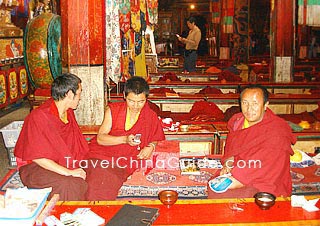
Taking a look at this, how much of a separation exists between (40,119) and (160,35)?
16883mm

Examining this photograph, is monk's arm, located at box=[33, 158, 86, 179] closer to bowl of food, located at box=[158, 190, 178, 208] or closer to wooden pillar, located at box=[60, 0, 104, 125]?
bowl of food, located at box=[158, 190, 178, 208]

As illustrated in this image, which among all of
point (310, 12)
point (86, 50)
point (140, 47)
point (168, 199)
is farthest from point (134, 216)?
point (310, 12)

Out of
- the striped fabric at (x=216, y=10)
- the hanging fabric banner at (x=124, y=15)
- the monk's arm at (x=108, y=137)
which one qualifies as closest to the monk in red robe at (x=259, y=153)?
the monk's arm at (x=108, y=137)

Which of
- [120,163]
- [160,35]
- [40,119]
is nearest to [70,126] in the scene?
[40,119]

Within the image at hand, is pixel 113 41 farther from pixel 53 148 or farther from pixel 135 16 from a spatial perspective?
pixel 53 148

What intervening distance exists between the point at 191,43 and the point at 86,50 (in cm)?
618

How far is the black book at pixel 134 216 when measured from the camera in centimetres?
209

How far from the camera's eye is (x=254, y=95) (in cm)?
296

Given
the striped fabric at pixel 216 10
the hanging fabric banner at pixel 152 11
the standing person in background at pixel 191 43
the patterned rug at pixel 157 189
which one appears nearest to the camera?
the patterned rug at pixel 157 189

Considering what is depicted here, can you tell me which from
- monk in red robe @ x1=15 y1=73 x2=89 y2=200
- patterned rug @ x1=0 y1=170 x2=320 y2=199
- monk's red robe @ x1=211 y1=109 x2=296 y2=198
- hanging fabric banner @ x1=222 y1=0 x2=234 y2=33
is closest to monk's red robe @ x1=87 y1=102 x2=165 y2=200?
patterned rug @ x1=0 y1=170 x2=320 y2=199

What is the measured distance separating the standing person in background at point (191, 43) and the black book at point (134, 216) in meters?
7.89

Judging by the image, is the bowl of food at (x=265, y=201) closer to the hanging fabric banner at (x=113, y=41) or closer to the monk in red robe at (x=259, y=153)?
the monk in red robe at (x=259, y=153)

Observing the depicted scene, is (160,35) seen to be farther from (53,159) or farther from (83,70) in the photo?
(53,159)

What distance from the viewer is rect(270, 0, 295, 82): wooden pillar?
8.16 meters
